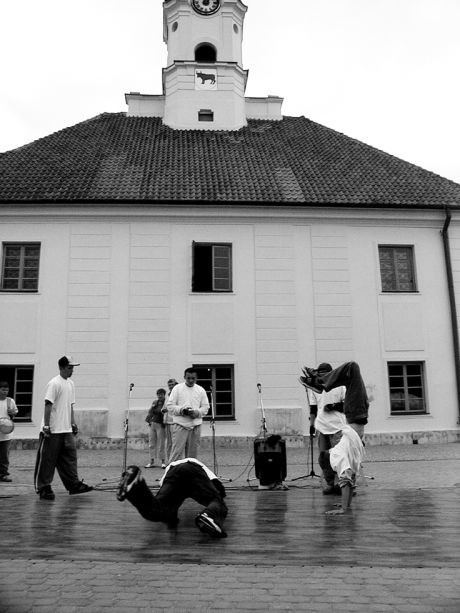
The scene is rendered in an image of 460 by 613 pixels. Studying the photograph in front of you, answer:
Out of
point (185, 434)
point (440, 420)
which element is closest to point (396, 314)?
point (440, 420)

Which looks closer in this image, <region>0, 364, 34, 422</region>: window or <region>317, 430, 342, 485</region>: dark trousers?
<region>317, 430, 342, 485</region>: dark trousers

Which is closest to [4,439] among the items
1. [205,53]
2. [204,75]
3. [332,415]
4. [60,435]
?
[60,435]

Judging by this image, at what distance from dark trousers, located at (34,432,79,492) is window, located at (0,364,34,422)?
7.36m

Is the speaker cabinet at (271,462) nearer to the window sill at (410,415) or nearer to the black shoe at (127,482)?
the black shoe at (127,482)

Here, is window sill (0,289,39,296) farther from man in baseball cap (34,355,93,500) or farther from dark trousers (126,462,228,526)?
dark trousers (126,462,228,526)

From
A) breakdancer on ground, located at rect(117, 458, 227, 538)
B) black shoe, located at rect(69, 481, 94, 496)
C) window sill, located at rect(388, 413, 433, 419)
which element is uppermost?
window sill, located at rect(388, 413, 433, 419)

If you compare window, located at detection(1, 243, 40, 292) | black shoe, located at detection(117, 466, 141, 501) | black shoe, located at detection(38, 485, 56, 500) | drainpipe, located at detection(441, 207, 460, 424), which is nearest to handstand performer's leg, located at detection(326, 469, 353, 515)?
black shoe, located at detection(117, 466, 141, 501)

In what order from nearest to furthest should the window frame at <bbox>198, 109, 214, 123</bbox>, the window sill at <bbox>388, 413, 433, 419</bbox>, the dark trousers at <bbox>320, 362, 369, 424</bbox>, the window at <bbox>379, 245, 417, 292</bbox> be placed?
1. the dark trousers at <bbox>320, 362, 369, 424</bbox>
2. the window sill at <bbox>388, 413, 433, 419</bbox>
3. the window at <bbox>379, 245, 417, 292</bbox>
4. the window frame at <bbox>198, 109, 214, 123</bbox>

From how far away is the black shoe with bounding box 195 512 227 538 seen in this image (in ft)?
16.9

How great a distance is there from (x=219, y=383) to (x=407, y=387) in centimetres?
561

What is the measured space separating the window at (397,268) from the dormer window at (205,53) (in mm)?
12381

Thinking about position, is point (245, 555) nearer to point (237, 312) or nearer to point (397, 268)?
point (237, 312)

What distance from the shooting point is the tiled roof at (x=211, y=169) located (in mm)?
16391

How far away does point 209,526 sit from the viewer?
5.16m
